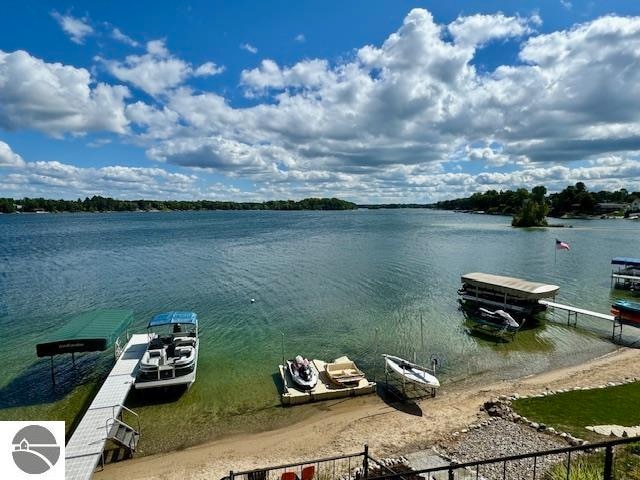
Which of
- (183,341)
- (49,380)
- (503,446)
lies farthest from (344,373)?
(49,380)

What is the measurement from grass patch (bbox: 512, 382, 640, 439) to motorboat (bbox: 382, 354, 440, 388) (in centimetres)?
397

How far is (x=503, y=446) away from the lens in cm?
1452

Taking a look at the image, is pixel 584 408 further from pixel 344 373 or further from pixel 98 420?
pixel 98 420

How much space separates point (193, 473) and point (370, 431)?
743 cm

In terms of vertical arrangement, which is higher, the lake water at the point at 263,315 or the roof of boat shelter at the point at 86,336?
the roof of boat shelter at the point at 86,336

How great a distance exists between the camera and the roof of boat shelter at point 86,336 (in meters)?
20.2

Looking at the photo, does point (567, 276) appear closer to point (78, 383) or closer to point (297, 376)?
point (297, 376)

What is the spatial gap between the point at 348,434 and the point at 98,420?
35.3ft

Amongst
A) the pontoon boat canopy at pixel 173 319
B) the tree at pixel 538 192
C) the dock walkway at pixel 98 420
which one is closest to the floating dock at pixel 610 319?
the pontoon boat canopy at pixel 173 319

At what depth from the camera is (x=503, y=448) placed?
567 inches

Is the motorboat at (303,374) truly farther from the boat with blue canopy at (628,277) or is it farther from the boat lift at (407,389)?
the boat with blue canopy at (628,277)

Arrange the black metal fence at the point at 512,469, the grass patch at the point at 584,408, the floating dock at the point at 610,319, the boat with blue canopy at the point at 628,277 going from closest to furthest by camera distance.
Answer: the black metal fence at the point at 512,469 < the grass patch at the point at 584,408 < the floating dock at the point at 610,319 < the boat with blue canopy at the point at 628,277

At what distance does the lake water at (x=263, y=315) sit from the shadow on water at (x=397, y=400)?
198cm

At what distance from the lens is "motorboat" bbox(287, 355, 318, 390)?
2023 centimetres
